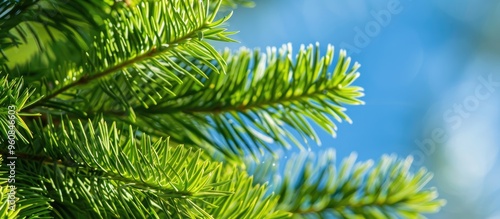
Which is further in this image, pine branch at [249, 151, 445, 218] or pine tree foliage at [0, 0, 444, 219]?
pine branch at [249, 151, 445, 218]

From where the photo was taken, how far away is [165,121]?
13.2 inches

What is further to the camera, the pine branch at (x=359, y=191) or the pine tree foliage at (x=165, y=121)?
the pine branch at (x=359, y=191)

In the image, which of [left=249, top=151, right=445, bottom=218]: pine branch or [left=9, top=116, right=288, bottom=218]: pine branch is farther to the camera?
[left=249, top=151, right=445, bottom=218]: pine branch

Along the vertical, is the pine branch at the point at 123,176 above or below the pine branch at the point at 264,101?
below

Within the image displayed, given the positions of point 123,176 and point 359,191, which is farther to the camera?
point 359,191

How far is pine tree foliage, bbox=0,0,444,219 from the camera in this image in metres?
0.25

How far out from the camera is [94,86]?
315 millimetres

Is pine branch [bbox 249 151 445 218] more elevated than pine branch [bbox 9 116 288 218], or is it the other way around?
pine branch [bbox 249 151 445 218]

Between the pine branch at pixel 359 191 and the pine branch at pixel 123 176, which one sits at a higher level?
the pine branch at pixel 359 191

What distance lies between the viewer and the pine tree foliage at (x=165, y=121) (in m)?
0.25

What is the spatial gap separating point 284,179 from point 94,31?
0.41ft

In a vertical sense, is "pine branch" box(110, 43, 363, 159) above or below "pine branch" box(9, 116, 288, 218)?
above

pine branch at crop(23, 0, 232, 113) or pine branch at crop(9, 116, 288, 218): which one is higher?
pine branch at crop(23, 0, 232, 113)

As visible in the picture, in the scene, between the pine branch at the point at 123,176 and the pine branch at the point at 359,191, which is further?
the pine branch at the point at 359,191
